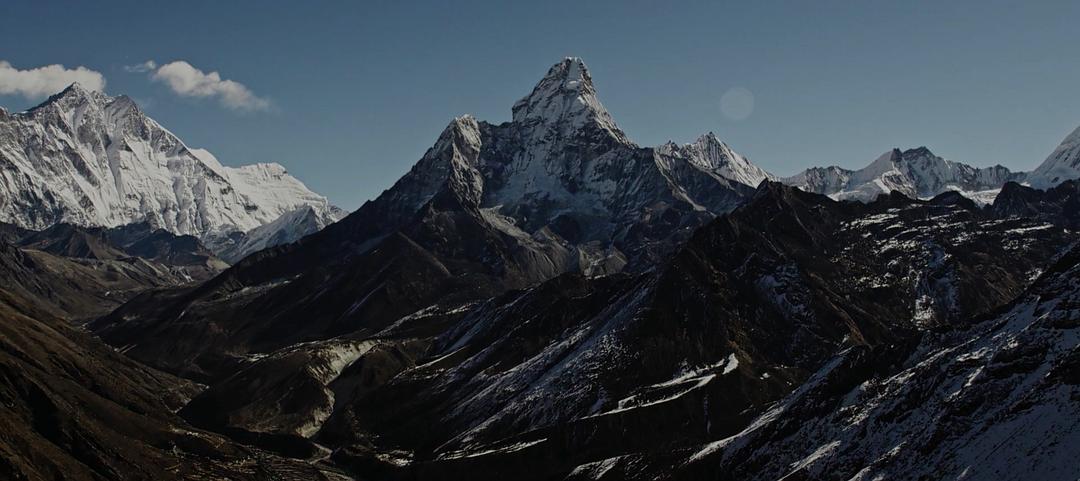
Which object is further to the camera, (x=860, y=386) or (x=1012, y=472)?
(x=860, y=386)

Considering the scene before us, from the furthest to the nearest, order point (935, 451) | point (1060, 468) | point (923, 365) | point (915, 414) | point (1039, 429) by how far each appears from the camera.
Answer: point (923, 365) < point (915, 414) < point (935, 451) < point (1039, 429) < point (1060, 468)

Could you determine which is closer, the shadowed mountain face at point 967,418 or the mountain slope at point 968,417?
the mountain slope at point 968,417

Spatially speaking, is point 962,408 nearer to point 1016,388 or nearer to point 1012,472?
point 1016,388

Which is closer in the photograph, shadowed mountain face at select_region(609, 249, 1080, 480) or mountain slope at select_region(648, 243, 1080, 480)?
mountain slope at select_region(648, 243, 1080, 480)

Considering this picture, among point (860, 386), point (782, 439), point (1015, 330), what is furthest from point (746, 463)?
point (1015, 330)

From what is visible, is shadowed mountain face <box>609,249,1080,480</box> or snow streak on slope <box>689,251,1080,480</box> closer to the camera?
snow streak on slope <box>689,251,1080,480</box>

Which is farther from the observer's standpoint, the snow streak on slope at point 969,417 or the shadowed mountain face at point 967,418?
the shadowed mountain face at point 967,418

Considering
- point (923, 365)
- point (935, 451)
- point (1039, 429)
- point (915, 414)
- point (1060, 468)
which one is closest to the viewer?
point (1060, 468)

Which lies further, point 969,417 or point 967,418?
point 967,418

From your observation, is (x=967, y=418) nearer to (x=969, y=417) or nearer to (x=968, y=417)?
(x=968, y=417)

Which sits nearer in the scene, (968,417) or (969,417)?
(969,417)

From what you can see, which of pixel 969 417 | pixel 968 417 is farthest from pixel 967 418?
pixel 969 417
